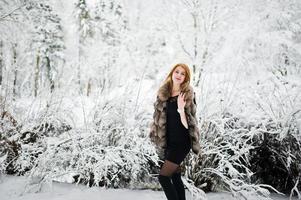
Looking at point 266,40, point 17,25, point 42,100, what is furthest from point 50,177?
point 266,40

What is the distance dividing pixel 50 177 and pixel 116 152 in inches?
31.0

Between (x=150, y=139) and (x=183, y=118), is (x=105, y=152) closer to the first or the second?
(x=150, y=139)

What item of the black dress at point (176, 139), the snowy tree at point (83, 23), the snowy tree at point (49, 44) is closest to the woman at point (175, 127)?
the black dress at point (176, 139)

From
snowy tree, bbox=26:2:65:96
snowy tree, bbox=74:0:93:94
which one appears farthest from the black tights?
snowy tree, bbox=74:0:93:94

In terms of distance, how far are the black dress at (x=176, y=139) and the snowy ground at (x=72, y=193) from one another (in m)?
0.94

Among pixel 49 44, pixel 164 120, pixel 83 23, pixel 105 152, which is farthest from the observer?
pixel 83 23

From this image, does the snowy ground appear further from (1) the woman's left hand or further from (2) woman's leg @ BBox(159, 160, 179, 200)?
(1) the woman's left hand

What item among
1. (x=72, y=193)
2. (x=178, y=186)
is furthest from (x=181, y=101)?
(x=72, y=193)

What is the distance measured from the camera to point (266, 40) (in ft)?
30.1

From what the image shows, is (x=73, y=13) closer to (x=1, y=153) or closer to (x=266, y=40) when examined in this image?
(x=266, y=40)

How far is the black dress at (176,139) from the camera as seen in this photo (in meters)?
2.46

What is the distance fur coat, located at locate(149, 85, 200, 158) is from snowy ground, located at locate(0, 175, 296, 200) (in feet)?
3.17

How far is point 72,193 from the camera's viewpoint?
3129 millimetres

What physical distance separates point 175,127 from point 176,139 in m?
0.11
